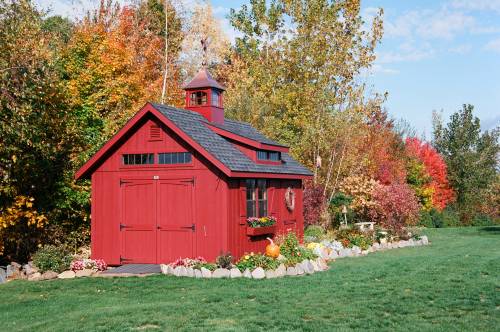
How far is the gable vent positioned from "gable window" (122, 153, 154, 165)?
0.52 metres

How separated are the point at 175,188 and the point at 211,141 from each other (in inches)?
69.2

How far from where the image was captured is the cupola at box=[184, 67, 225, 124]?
19.7 m

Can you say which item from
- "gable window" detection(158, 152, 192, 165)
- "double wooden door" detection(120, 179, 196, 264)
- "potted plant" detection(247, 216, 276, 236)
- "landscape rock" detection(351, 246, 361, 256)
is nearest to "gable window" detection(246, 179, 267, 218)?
"potted plant" detection(247, 216, 276, 236)

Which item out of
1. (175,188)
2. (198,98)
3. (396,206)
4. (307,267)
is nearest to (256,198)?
(175,188)

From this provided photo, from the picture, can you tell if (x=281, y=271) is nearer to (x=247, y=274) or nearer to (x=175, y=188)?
(x=247, y=274)

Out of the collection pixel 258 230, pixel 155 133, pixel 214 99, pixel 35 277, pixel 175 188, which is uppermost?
pixel 214 99

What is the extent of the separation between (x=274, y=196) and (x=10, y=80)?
8877 millimetres

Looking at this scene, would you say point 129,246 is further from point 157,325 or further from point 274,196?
point 157,325

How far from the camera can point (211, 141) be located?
16.7m

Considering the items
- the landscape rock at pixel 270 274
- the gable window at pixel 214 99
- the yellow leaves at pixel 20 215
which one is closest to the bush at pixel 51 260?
the yellow leaves at pixel 20 215

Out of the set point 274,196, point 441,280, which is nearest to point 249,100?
point 274,196

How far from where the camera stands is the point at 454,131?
42.1 meters

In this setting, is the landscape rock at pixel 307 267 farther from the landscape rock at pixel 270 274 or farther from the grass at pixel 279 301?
the landscape rock at pixel 270 274

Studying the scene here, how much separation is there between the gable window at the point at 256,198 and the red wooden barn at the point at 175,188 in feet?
0.10
